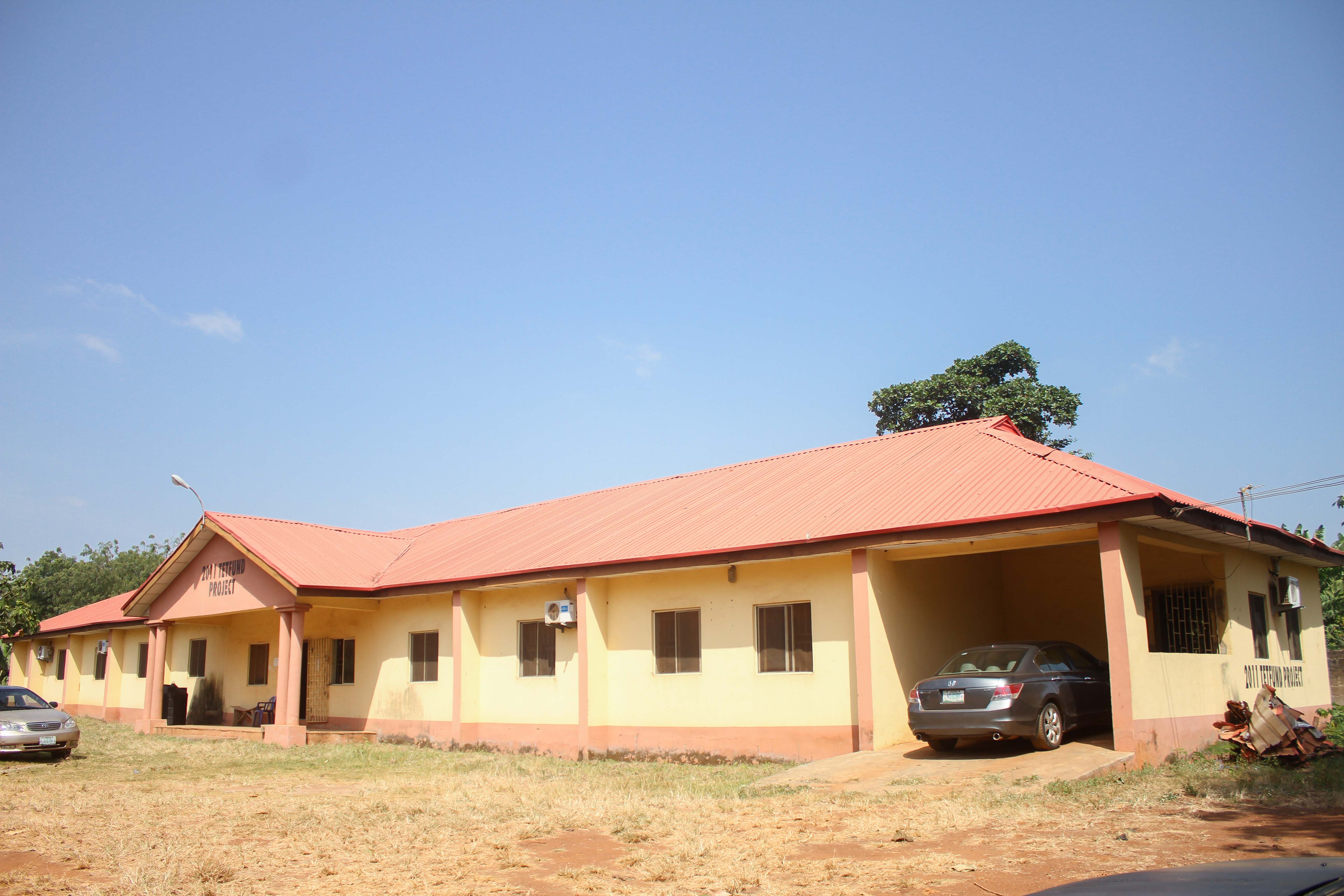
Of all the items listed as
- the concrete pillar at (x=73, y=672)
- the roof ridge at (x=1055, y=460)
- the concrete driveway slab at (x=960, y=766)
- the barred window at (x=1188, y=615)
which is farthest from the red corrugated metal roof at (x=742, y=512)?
the concrete pillar at (x=73, y=672)

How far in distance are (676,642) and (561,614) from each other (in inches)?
92.7

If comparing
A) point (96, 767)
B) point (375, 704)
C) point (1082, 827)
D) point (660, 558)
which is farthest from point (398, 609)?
point (1082, 827)

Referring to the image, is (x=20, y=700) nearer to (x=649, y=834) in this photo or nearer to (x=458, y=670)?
(x=458, y=670)

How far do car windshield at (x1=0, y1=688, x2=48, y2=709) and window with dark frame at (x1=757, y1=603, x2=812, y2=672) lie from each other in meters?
13.5

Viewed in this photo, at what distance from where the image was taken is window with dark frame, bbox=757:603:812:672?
16.5 meters

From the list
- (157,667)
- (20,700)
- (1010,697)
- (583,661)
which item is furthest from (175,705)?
(1010,697)

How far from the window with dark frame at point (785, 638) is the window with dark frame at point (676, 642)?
1.29 m

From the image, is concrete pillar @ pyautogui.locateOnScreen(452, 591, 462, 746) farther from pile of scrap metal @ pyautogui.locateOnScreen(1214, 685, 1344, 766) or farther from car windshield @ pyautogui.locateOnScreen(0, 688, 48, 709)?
pile of scrap metal @ pyautogui.locateOnScreen(1214, 685, 1344, 766)

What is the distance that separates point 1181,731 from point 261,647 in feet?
75.0

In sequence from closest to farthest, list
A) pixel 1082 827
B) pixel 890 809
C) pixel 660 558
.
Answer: pixel 1082 827
pixel 890 809
pixel 660 558

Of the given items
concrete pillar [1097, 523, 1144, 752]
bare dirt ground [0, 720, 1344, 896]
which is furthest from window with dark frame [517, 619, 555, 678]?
concrete pillar [1097, 523, 1144, 752]

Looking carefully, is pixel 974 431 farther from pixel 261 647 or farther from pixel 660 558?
pixel 261 647

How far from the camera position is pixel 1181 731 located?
14039 millimetres

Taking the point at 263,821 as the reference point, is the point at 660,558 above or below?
above
